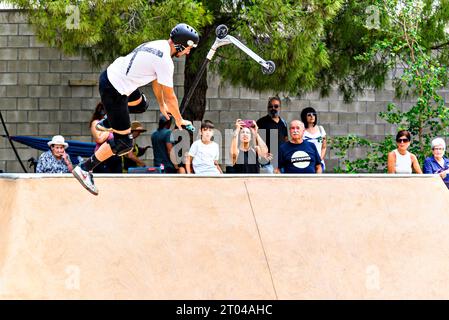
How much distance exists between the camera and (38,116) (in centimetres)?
1458

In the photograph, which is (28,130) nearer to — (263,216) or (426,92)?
(426,92)

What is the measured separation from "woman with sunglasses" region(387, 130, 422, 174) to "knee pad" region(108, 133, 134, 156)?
4064 mm

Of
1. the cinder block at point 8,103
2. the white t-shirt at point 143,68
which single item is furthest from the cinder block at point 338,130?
the white t-shirt at point 143,68

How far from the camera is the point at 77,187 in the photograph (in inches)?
268

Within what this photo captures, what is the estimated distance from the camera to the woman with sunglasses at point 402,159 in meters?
9.42

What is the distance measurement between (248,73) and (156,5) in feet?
5.82

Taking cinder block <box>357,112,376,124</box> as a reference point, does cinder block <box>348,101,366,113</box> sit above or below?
above

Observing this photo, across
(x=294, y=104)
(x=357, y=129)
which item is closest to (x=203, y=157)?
(x=294, y=104)

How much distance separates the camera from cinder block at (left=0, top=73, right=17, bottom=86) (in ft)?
47.9

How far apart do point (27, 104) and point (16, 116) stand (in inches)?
11.7

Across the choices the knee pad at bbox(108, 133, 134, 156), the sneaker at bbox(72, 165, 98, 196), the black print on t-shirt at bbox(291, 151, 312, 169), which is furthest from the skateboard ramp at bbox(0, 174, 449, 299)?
the black print on t-shirt at bbox(291, 151, 312, 169)

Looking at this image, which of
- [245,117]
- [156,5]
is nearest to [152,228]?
[156,5]

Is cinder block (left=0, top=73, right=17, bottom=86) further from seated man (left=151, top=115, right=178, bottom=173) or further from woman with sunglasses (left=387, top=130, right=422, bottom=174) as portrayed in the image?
woman with sunglasses (left=387, top=130, right=422, bottom=174)
